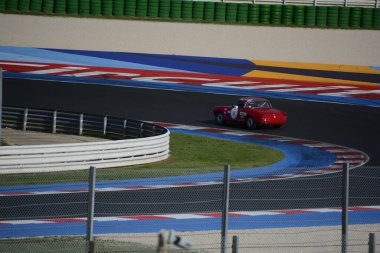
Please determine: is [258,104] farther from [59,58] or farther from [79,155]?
[59,58]

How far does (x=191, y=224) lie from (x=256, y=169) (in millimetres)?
7446

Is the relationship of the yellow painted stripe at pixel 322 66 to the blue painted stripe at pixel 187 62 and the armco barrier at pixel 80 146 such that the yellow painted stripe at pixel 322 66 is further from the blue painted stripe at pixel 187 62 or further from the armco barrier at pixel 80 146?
the armco barrier at pixel 80 146

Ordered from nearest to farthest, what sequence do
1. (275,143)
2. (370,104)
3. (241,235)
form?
(241,235)
(275,143)
(370,104)

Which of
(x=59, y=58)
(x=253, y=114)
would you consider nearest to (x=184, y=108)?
(x=253, y=114)

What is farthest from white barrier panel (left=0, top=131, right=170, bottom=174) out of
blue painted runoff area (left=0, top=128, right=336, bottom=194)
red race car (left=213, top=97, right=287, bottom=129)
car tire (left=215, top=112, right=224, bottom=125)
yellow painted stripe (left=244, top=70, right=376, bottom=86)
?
yellow painted stripe (left=244, top=70, right=376, bottom=86)

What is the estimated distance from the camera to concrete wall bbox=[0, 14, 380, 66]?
4369 cm

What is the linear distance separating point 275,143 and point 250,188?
10.0 metres

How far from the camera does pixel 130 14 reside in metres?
45.6

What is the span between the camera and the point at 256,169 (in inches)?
938

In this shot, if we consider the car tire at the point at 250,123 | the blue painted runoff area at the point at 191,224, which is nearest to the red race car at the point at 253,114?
the car tire at the point at 250,123

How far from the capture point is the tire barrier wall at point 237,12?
4544 centimetres

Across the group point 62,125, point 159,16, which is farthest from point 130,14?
point 62,125

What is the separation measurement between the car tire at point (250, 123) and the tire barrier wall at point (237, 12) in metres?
14.5

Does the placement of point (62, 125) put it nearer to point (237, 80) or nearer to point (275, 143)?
point (275, 143)
